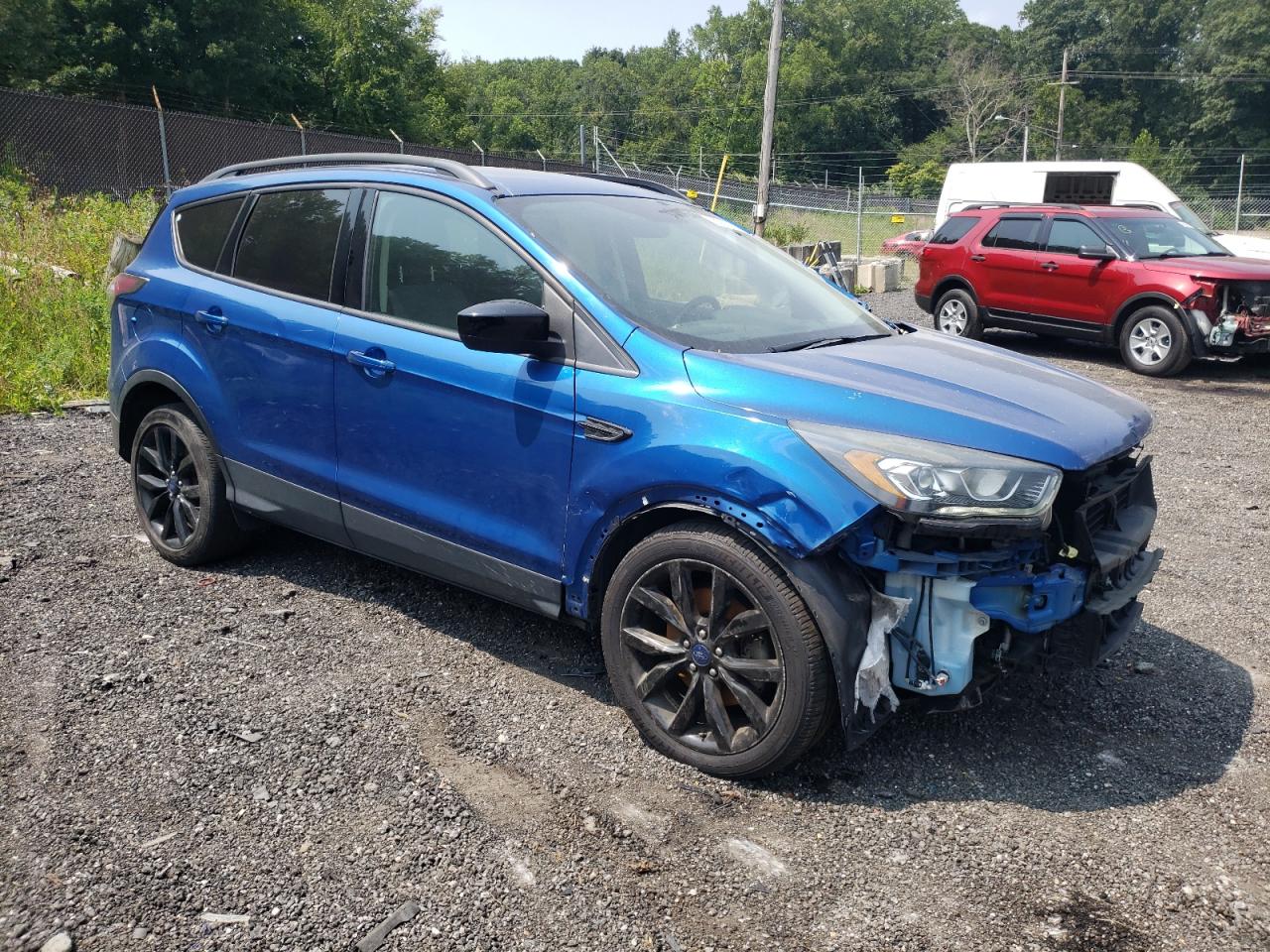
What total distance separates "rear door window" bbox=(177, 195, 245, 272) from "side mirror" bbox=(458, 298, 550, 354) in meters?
1.81

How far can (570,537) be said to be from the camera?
336cm

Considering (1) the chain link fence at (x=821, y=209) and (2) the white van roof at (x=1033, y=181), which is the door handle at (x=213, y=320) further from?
(1) the chain link fence at (x=821, y=209)

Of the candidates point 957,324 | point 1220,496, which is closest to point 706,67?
Result: point 957,324

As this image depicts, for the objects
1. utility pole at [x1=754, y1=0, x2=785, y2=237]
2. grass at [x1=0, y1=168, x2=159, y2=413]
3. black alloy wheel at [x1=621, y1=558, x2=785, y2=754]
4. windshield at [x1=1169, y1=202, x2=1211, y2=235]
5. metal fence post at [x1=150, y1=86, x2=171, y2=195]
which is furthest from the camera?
utility pole at [x1=754, y1=0, x2=785, y2=237]

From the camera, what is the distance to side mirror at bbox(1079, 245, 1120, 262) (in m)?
11.1

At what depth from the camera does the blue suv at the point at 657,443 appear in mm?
2906

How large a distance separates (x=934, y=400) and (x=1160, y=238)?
9.92 metres

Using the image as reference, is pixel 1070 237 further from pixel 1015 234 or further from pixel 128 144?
pixel 128 144

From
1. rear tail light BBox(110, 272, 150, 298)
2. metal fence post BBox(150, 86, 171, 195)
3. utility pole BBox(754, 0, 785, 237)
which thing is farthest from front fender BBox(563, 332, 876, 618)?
metal fence post BBox(150, 86, 171, 195)

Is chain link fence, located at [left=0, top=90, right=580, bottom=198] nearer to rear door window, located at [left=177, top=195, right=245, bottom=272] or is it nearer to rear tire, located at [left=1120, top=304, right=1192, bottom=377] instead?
rear tire, located at [left=1120, top=304, right=1192, bottom=377]

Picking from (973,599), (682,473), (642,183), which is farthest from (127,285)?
(973,599)

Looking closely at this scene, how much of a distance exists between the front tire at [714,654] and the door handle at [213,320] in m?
2.17

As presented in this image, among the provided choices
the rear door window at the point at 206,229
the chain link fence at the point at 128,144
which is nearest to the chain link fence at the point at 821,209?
the chain link fence at the point at 128,144

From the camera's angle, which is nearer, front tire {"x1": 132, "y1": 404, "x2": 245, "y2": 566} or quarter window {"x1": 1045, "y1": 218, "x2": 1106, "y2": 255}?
front tire {"x1": 132, "y1": 404, "x2": 245, "y2": 566}
